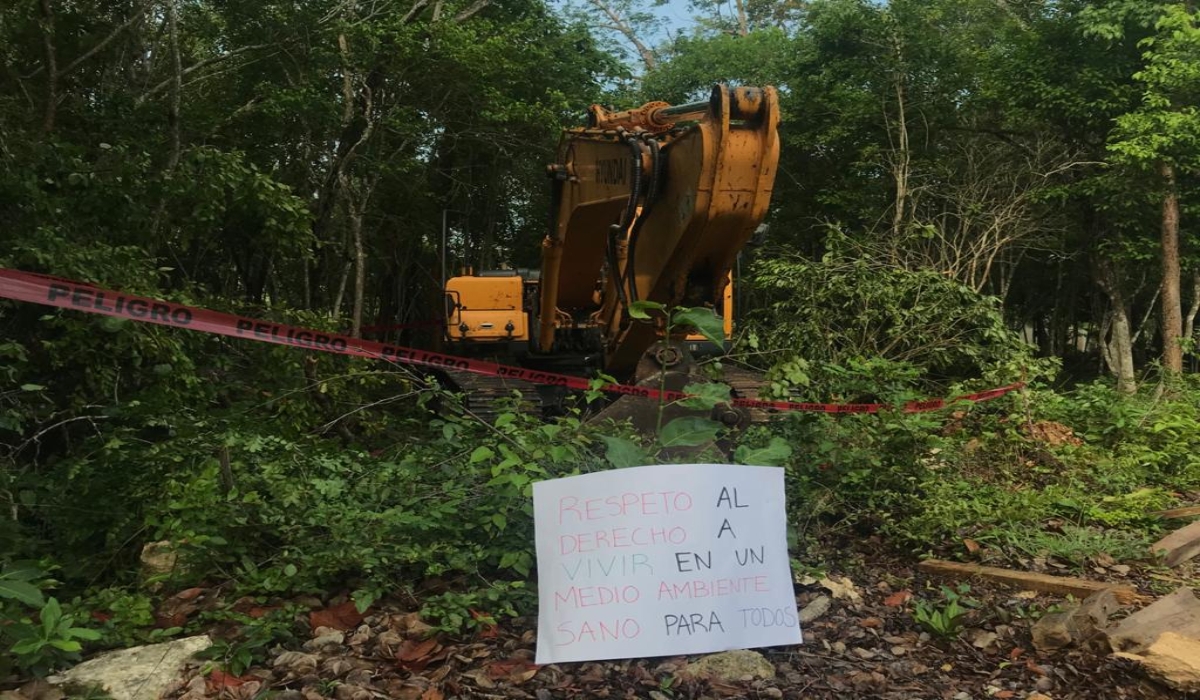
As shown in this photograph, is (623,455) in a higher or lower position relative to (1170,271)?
lower

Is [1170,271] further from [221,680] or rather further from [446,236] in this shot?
[221,680]

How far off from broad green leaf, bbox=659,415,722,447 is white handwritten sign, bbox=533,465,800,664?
423 millimetres

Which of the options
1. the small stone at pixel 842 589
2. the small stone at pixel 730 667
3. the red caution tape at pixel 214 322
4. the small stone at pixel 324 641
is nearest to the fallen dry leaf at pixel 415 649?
the small stone at pixel 324 641

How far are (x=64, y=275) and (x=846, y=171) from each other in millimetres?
14125

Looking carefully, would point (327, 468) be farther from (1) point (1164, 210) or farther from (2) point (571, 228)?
(1) point (1164, 210)

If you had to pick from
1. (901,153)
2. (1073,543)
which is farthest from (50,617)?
(901,153)

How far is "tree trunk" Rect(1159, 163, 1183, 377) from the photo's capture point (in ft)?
35.3

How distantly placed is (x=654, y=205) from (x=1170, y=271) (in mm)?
9738

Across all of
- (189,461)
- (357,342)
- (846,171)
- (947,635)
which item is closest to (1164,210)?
(846,171)

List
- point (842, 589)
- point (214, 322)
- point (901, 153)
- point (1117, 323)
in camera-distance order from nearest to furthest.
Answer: point (842, 589)
point (214, 322)
point (1117, 323)
point (901, 153)

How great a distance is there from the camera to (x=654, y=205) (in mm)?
4871

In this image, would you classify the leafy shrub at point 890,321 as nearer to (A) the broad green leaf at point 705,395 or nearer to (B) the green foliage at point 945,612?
(B) the green foliage at point 945,612

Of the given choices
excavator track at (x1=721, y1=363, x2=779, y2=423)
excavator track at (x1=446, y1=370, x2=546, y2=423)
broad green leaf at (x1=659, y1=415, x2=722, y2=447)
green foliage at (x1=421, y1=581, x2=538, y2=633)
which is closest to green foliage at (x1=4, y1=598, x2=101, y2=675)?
green foliage at (x1=421, y1=581, x2=538, y2=633)

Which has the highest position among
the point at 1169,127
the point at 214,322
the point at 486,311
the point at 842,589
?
the point at 1169,127
